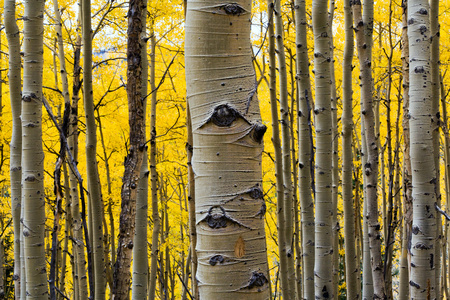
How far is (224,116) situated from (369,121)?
2.56m

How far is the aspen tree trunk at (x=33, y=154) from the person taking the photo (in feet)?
7.16

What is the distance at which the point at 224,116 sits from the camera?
904 mm

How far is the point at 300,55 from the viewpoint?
3.15 m

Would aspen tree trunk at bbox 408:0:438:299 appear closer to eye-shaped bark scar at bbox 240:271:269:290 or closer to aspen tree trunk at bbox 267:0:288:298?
aspen tree trunk at bbox 267:0:288:298

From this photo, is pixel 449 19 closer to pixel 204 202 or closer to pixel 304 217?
pixel 304 217

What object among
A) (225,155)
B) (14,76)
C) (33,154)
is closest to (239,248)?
(225,155)

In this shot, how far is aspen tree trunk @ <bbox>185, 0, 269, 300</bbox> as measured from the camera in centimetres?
89

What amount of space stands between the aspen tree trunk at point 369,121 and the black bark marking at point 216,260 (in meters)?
2.53

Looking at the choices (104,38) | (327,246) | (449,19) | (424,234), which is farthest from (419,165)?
(104,38)

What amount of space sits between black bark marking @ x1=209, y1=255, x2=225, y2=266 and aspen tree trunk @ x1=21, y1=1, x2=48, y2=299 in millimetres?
1628

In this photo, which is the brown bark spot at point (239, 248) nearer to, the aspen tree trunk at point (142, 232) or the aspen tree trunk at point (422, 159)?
the aspen tree trunk at point (422, 159)

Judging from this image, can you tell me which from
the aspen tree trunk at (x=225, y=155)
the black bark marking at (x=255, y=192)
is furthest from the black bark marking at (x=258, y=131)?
the black bark marking at (x=255, y=192)

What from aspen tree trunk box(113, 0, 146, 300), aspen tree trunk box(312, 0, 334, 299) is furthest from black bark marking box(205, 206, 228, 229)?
aspen tree trunk box(312, 0, 334, 299)

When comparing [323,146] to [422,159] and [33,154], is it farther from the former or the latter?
[33,154]
